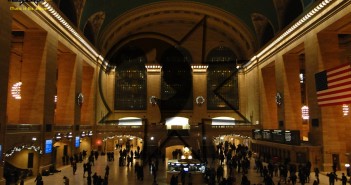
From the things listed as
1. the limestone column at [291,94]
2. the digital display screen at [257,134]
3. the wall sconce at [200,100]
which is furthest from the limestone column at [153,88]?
the limestone column at [291,94]

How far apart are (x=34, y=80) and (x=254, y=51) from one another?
918 inches

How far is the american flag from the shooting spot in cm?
1516

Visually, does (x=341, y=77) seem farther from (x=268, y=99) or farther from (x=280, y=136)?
(x=268, y=99)

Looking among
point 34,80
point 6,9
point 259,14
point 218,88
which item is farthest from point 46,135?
point 218,88

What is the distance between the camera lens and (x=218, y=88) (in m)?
39.5

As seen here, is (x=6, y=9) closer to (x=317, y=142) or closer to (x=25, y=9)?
(x=25, y=9)

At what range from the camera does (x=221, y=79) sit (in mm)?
39625

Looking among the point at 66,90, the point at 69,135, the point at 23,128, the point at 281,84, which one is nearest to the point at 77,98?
the point at 66,90

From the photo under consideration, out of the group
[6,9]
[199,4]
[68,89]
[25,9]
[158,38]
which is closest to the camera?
[6,9]

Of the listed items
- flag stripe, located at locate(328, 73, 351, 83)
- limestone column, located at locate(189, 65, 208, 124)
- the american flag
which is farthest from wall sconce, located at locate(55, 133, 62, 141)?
limestone column, located at locate(189, 65, 208, 124)

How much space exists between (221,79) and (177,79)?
5.71 meters

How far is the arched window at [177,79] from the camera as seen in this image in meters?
39.0

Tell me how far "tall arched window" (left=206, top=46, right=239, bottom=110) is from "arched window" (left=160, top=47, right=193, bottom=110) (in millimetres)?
2623

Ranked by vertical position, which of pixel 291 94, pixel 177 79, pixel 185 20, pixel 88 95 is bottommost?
pixel 291 94
